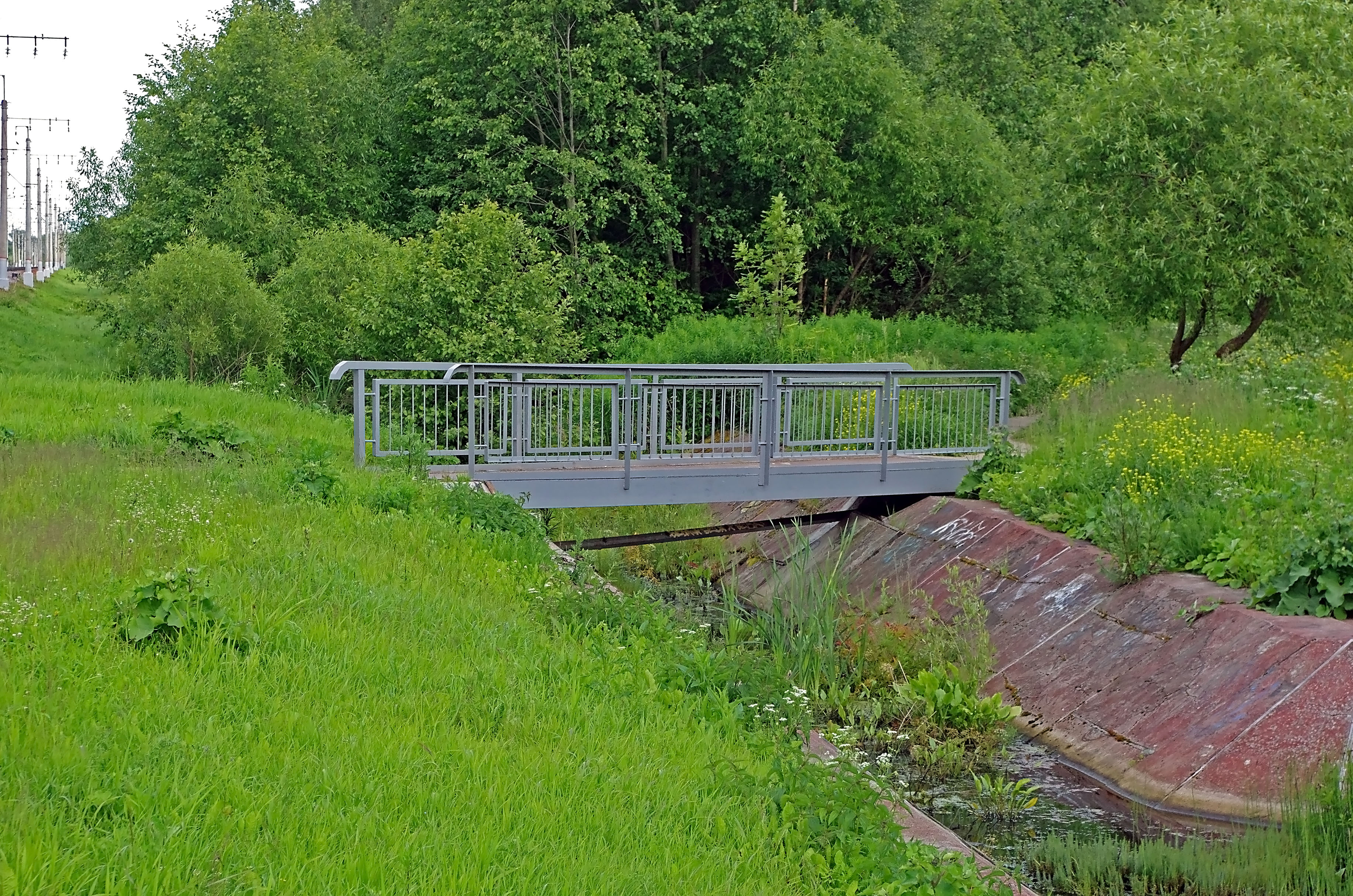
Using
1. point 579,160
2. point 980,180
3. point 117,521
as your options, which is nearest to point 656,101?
point 579,160

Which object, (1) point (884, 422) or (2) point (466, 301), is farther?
(2) point (466, 301)

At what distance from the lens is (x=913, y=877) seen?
4855mm

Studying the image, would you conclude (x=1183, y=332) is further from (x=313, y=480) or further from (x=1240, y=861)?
(x=313, y=480)

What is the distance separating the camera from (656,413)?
14789 millimetres

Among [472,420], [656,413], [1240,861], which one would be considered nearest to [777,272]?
[656,413]

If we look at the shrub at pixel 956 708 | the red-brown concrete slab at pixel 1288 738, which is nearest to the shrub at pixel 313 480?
the shrub at pixel 956 708

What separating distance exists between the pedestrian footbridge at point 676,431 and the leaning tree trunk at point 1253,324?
486cm

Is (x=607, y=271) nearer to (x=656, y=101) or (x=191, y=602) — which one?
(x=656, y=101)

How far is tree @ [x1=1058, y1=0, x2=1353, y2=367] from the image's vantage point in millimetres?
17656

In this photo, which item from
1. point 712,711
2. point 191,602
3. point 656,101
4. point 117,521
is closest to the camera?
point 191,602

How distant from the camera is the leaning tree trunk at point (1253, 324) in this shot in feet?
62.6

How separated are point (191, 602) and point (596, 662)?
6.96 feet

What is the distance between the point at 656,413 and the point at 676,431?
28.8 inches

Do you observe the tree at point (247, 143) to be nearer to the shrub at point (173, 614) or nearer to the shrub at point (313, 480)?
the shrub at point (313, 480)
